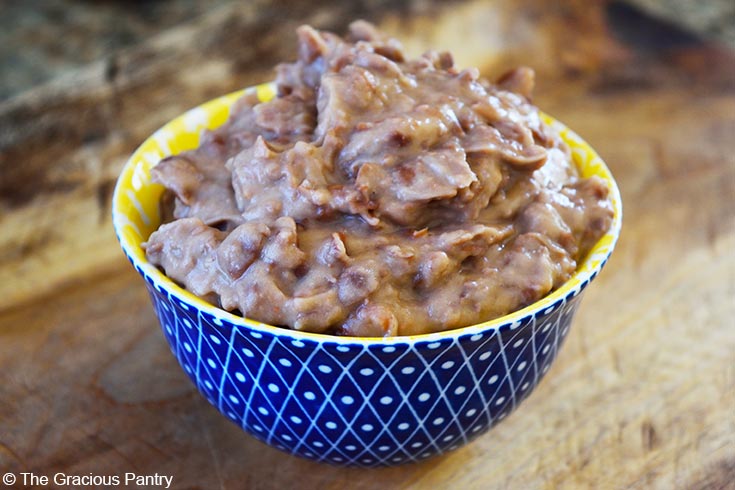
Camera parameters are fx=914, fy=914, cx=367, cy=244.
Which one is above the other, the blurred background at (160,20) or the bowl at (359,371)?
the bowl at (359,371)

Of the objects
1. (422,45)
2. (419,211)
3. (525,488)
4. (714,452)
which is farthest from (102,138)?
(714,452)

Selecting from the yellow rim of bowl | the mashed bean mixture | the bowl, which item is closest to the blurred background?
the yellow rim of bowl

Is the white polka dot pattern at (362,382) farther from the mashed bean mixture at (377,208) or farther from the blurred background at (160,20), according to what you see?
the blurred background at (160,20)

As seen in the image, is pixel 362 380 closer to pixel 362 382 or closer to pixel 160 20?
pixel 362 382

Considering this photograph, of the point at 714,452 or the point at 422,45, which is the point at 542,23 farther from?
the point at 714,452

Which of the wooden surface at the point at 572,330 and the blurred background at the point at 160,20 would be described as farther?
the blurred background at the point at 160,20

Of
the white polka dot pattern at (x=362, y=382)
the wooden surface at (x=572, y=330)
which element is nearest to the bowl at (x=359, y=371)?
the white polka dot pattern at (x=362, y=382)
